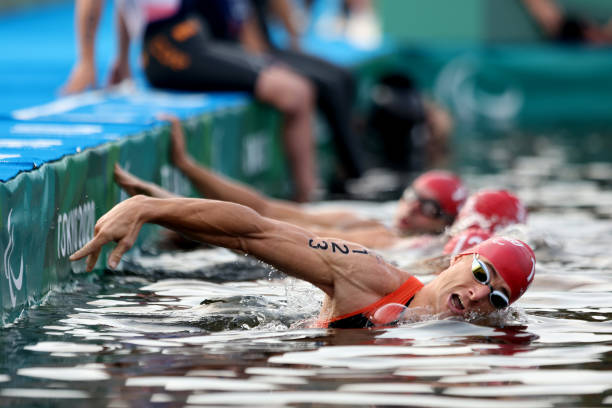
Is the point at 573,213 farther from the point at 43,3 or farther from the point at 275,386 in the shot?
the point at 43,3

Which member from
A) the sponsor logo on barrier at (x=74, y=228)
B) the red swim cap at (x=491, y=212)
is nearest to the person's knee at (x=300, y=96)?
the red swim cap at (x=491, y=212)

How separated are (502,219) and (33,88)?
459cm

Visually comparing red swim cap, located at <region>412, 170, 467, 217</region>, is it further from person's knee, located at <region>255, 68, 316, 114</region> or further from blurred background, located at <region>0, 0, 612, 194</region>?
blurred background, located at <region>0, 0, 612, 194</region>

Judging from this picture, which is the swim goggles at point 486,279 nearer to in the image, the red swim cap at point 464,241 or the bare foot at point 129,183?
the red swim cap at point 464,241

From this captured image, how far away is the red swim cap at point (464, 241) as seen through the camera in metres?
6.11

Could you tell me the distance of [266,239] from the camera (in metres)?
4.74

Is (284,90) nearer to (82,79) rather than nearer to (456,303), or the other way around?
(82,79)

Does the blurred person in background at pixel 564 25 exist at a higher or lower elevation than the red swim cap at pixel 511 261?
higher

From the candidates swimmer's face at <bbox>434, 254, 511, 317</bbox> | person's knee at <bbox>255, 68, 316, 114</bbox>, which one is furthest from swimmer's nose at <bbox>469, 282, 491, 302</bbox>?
person's knee at <bbox>255, 68, 316, 114</bbox>

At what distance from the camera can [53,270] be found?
17.4 ft

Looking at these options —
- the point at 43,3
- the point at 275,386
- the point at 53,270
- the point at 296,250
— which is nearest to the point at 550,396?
the point at 275,386

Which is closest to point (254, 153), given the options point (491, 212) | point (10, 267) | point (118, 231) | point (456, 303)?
point (491, 212)

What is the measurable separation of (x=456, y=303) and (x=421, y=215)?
251 centimetres

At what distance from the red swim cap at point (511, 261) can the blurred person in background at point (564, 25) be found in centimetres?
1484
